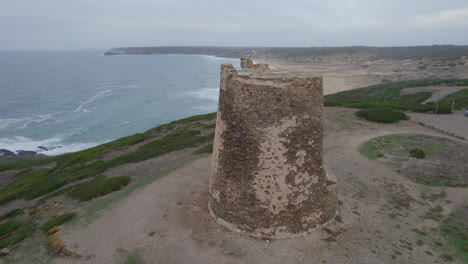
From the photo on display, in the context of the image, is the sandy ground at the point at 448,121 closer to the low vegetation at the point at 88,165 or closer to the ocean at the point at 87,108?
the low vegetation at the point at 88,165

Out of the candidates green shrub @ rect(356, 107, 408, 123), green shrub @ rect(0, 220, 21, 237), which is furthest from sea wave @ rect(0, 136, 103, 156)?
green shrub @ rect(356, 107, 408, 123)

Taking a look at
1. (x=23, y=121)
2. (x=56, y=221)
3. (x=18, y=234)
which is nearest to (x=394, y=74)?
(x=23, y=121)

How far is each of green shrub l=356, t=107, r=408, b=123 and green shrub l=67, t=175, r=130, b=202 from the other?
2405 centimetres

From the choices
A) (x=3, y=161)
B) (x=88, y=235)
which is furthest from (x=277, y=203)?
(x=3, y=161)

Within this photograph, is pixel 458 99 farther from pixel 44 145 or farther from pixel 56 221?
pixel 44 145

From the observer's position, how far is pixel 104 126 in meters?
57.3

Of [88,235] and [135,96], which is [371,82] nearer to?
[135,96]

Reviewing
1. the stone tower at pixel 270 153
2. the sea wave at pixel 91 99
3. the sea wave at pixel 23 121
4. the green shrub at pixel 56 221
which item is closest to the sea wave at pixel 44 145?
the sea wave at pixel 23 121

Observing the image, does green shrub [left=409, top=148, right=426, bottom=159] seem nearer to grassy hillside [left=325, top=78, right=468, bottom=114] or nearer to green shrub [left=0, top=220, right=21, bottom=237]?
grassy hillside [left=325, top=78, right=468, bottom=114]

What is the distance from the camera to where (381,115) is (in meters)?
30.8

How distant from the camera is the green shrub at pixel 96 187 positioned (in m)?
17.3

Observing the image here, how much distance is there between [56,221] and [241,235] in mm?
8815

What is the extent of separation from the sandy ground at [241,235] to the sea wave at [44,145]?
117ft

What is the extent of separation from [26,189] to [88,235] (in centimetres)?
1354
